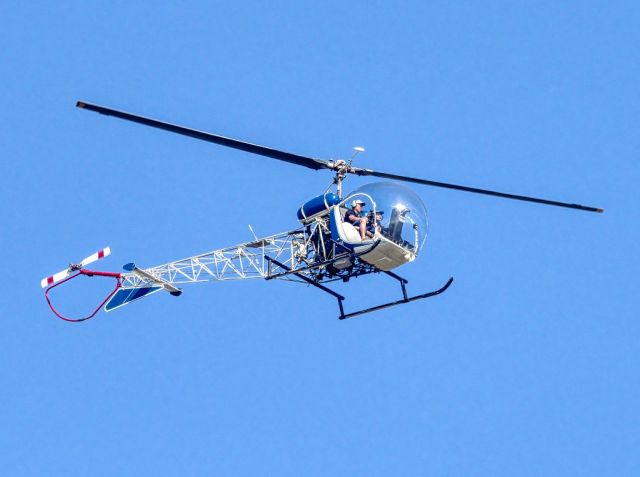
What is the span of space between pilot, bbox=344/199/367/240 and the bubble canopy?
4.7 inches

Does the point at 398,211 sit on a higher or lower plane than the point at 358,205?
lower

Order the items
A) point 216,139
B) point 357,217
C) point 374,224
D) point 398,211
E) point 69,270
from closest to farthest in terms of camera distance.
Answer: point 216,139 → point 374,224 → point 398,211 → point 357,217 → point 69,270

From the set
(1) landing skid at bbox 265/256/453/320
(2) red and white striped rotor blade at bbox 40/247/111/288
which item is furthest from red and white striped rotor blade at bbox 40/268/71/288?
(1) landing skid at bbox 265/256/453/320

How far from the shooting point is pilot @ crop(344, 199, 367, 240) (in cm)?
2294

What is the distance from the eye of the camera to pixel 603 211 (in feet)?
81.3

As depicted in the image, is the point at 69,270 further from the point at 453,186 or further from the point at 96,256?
the point at 453,186

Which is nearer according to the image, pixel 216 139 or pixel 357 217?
pixel 216 139

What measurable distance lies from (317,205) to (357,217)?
45.3 inches

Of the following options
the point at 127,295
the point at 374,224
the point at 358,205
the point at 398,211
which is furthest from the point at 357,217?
the point at 127,295

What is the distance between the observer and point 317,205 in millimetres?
23953

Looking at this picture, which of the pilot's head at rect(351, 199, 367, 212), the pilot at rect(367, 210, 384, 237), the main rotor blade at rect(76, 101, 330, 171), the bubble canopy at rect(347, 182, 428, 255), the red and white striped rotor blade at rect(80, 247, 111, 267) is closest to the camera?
the main rotor blade at rect(76, 101, 330, 171)

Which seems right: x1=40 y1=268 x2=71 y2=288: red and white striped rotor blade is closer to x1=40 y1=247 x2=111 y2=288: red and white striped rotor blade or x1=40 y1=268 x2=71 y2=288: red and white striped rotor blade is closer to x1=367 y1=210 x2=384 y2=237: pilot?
x1=40 y1=247 x2=111 y2=288: red and white striped rotor blade

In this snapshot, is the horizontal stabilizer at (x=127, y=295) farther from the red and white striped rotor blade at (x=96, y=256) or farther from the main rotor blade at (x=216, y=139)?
the main rotor blade at (x=216, y=139)

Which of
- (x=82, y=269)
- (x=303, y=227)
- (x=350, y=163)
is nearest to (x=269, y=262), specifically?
(x=303, y=227)
